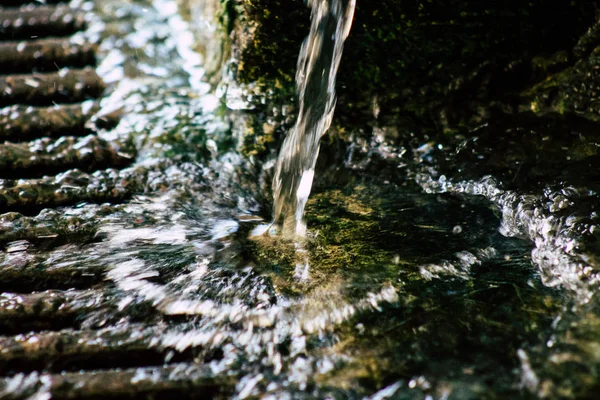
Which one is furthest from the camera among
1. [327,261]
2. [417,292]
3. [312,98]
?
[312,98]

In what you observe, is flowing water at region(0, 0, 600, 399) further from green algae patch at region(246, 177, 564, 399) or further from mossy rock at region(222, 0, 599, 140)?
mossy rock at region(222, 0, 599, 140)

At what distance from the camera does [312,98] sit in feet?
8.63

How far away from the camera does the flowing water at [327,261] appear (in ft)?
4.29

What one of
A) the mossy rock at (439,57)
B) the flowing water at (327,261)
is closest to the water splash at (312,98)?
the flowing water at (327,261)

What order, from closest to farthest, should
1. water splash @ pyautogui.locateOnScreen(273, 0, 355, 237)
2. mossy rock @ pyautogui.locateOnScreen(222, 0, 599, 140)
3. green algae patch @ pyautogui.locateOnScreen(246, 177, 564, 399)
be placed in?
green algae patch @ pyautogui.locateOnScreen(246, 177, 564, 399), water splash @ pyautogui.locateOnScreen(273, 0, 355, 237), mossy rock @ pyautogui.locateOnScreen(222, 0, 599, 140)

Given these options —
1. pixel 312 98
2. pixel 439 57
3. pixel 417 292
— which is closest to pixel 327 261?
pixel 417 292

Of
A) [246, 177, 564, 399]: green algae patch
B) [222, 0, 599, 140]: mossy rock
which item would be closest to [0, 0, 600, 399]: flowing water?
[246, 177, 564, 399]: green algae patch

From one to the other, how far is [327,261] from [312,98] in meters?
1.07

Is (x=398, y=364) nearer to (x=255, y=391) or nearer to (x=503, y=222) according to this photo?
(x=255, y=391)

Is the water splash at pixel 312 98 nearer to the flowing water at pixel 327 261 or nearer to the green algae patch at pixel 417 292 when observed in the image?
the flowing water at pixel 327 261

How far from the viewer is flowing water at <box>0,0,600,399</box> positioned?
4.29 feet

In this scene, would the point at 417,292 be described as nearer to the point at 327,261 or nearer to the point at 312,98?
the point at 327,261

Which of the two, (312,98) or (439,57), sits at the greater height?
(439,57)

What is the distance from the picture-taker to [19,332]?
1.50 meters
